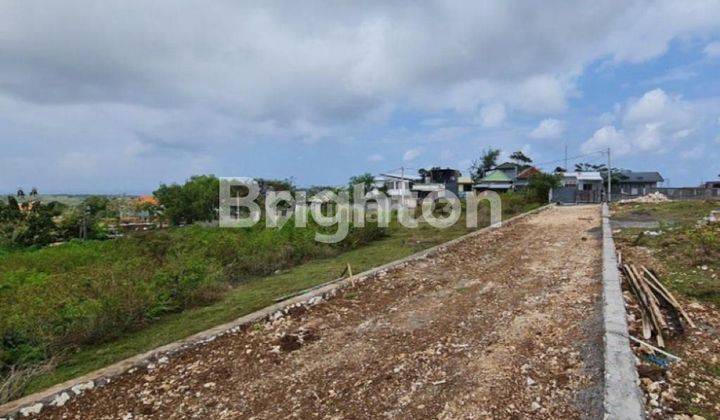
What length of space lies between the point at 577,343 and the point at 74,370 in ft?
14.5

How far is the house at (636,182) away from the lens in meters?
39.8

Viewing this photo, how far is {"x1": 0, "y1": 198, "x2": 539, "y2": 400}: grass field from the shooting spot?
4.12 m

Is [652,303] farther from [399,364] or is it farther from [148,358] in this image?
[148,358]

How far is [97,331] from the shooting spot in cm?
443

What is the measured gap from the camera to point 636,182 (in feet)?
139

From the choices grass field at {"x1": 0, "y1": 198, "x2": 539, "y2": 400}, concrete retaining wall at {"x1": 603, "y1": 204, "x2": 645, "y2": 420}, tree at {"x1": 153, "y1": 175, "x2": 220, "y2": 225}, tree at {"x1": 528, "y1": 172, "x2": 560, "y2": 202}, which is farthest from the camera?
tree at {"x1": 528, "y1": 172, "x2": 560, "y2": 202}

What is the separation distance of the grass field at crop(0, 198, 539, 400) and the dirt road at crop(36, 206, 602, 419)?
78cm

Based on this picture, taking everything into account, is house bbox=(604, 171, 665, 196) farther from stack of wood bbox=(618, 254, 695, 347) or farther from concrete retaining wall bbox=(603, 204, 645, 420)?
concrete retaining wall bbox=(603, 204, 645, 420)

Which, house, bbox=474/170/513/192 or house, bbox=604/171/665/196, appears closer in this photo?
house, bbox=604/171/665/196

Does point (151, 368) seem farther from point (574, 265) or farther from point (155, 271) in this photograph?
point (574, 265)

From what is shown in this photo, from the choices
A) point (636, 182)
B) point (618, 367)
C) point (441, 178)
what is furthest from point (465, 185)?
point (618, 367)

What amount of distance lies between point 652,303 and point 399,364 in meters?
2.68

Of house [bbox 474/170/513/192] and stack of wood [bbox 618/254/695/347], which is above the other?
house [bbox 474/170/513/192]

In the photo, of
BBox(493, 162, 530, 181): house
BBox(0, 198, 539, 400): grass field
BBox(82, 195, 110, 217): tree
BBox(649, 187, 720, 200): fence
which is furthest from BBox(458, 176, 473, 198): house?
BBox(0, 198, 539, 400): grass field
